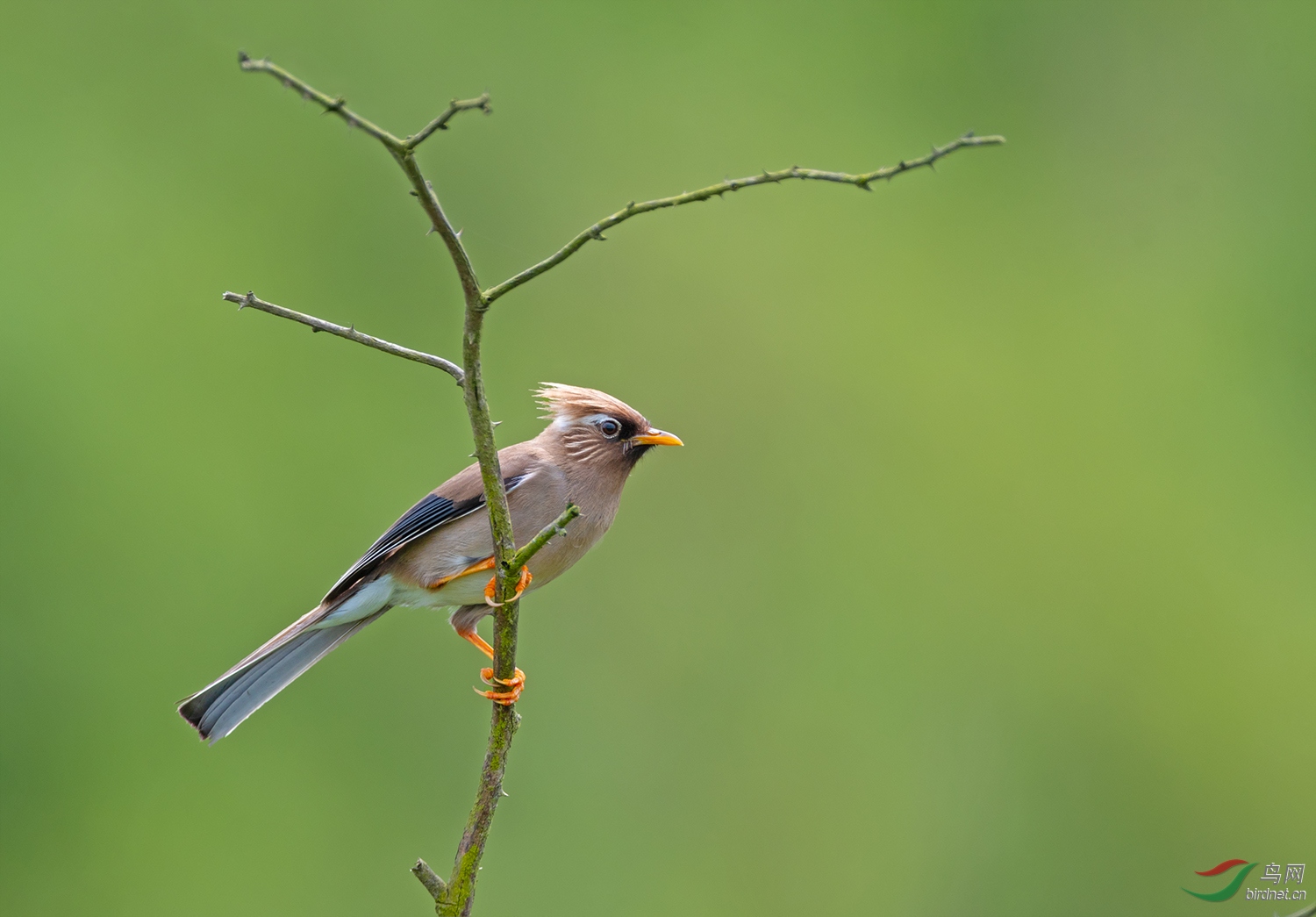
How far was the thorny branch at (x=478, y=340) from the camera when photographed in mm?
2068

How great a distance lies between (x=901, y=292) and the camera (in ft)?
34.0

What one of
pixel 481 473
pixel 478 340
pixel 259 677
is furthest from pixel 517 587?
pixel 259 677

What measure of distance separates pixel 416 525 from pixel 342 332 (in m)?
1.89

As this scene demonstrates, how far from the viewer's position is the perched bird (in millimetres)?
3963

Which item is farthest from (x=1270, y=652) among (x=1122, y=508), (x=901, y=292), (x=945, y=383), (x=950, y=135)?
(x=950, y=135)

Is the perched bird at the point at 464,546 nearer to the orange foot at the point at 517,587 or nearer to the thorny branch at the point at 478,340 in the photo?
the orange foot at the point at 517,587

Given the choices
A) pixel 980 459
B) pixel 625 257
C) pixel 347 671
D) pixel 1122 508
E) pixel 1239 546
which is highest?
pixel 625 257

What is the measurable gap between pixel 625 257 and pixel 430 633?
3651mm

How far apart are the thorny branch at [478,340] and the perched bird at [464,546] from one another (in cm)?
93

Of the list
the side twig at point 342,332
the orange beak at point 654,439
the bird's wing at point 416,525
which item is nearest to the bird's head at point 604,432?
the orange beak at point 654,439

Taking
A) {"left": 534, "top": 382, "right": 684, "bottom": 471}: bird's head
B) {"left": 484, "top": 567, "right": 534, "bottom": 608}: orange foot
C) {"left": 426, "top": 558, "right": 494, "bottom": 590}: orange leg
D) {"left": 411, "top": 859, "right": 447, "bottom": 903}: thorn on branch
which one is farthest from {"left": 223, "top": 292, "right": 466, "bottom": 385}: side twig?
{"left": 534, "top": 382, "right": 684, "bottom": 471}: bird's head

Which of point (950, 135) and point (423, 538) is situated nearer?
point (423, 538)

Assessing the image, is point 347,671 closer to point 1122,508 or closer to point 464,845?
point 464,845

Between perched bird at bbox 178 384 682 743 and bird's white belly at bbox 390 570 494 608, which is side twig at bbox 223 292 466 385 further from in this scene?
bird's white belly at bbox 390 570 494 608
